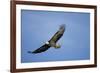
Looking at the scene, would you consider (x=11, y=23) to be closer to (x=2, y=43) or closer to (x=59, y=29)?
(x=2, y=43)

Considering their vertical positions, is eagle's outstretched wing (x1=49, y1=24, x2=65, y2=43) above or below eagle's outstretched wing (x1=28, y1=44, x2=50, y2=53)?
above

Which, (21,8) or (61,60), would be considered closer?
(21,8)

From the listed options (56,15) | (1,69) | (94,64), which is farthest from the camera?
(94,64)

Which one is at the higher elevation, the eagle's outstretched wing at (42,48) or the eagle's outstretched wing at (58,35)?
the eagle's outstretched wing at (58,35)

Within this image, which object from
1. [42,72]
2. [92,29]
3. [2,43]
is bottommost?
[42,72]

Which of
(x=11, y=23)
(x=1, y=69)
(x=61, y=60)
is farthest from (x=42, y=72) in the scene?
(x=11, y=23)

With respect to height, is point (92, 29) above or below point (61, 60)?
above

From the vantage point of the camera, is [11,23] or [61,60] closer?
[11,23]

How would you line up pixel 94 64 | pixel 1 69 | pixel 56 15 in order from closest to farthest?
1. pixel 1 69
2. pixel 56 15
3. pixel 94 64

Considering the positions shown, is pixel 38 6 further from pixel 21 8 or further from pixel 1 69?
pixel 1 69
